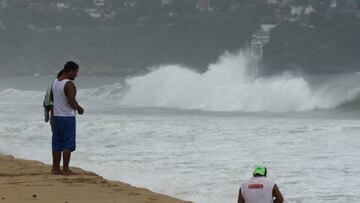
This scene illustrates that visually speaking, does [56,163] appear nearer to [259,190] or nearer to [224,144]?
[259,190]

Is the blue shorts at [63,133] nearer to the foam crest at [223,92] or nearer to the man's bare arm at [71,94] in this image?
the man's bare arm at [71,94]

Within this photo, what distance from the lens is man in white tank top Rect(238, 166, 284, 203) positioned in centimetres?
762

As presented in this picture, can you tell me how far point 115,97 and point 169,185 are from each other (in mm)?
29246

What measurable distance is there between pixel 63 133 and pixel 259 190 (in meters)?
2.78

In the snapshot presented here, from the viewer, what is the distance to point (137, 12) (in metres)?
104

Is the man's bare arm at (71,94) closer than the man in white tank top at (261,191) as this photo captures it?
No

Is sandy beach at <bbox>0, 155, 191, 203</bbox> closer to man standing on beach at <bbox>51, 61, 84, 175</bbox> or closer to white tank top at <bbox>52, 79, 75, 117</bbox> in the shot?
man standing on beach at <bbox>51, 61, 84, 175</bbox>

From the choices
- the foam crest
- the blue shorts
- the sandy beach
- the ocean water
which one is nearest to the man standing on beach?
the blue shorts

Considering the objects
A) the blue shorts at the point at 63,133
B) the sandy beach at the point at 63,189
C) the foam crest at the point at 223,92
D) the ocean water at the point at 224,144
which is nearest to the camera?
the sandy beach at the point at 63,189

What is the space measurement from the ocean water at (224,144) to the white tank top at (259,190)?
11.3 feet

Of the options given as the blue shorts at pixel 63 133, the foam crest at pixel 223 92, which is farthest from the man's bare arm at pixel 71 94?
the foam crest at pixel 223 92

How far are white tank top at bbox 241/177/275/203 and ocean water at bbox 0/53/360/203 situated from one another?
136 inches

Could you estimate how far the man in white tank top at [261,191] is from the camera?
762 cm

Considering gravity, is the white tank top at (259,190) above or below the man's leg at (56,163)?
above
